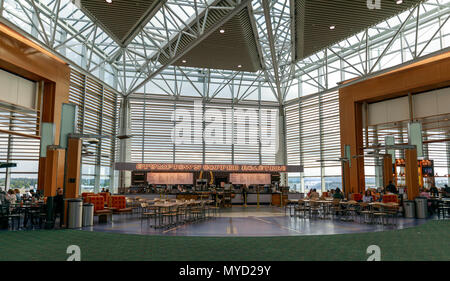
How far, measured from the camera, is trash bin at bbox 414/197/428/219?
1094 centimetres

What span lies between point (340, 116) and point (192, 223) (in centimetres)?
1330

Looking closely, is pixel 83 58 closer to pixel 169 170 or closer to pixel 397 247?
pixel 169 170

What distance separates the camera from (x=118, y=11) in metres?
11.3

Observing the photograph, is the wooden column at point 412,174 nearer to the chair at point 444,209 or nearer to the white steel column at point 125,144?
the chair at point 444,209

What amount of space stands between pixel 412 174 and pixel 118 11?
12.9 meters

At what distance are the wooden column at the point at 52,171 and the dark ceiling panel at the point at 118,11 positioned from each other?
6293mm

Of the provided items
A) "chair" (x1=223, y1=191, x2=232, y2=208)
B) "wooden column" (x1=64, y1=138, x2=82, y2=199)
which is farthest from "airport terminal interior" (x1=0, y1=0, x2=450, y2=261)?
"chair" (x1=223, y1=191, x2=232, y2=208)

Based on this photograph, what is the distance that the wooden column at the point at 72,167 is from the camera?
8570 mm

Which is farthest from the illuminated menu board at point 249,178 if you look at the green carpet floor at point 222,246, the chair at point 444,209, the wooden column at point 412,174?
the green carpet floor at point 222,246

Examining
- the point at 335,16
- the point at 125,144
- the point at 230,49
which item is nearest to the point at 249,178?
the point at 125,144
